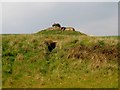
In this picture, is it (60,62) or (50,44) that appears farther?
(50,44)

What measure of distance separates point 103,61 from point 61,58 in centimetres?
519

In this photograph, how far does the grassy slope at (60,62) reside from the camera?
34.4 m

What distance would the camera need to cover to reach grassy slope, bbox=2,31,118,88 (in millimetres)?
34438

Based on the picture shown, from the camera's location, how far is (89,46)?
41094 mm

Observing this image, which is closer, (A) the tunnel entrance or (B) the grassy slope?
(B) the grassy slope

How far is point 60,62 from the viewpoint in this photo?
3875cm

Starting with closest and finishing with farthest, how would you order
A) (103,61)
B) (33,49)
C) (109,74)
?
(109,74), (103,61), (33,49)

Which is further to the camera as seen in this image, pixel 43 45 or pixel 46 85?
pixel 43 45

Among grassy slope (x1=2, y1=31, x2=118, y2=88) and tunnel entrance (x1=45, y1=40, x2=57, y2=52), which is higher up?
tunnel entrance (x1=45, y1=40, x2=57, y2=52)

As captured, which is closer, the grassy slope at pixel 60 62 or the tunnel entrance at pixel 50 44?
the grassy slope at pixel 60 62

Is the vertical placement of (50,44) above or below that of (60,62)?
above

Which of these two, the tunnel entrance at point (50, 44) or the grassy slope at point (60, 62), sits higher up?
the tunnel entrance at point (50, 44)

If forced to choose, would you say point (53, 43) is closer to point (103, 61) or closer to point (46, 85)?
point (103, 61)

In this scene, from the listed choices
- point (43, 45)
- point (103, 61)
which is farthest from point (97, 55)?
point (43, 45)
